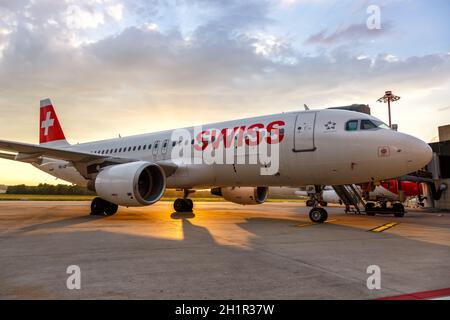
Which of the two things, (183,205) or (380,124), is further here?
(183,205)

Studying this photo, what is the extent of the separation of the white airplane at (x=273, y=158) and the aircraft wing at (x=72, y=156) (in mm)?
32

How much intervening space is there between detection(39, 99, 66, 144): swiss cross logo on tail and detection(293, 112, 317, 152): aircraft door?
15158mm

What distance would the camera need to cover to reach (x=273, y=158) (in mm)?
11328

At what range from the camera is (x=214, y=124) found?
45.6 feet

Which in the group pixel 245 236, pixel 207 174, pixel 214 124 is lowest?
pixel 245 236

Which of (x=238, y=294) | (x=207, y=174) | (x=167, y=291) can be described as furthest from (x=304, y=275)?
(x=207, y=174)

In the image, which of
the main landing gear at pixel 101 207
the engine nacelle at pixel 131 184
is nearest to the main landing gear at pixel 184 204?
the main landing gear at pixel 101 207

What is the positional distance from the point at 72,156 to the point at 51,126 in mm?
9146

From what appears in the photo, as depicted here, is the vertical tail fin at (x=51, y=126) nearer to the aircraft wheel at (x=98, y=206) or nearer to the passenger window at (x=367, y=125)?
the aircraft wheel at (x=98, y=206)

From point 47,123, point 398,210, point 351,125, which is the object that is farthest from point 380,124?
point 47,123

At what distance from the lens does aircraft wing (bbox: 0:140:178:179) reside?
468 inches

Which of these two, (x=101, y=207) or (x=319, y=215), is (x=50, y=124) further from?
(x=319, y=215)

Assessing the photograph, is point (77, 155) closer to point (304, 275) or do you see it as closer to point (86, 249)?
point (86, 249)
